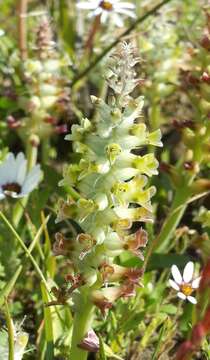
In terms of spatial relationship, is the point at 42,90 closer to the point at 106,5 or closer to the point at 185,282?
the point at 106,5

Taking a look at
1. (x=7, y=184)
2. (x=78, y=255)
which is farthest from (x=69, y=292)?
(x=7, y=184)

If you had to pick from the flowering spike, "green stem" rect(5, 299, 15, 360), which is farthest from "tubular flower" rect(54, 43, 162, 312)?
"green stem" rect(5, 299, 15, 360)

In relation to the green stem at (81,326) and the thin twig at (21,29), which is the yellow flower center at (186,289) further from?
the thin twig at (21,29)

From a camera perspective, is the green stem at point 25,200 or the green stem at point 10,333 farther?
the green stem at point 25,200

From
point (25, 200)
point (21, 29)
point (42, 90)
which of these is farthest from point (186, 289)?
point (21, 29)

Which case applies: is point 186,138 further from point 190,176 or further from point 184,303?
point 184,303

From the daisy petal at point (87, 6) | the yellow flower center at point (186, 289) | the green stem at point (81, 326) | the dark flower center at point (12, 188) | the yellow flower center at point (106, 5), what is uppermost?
the daisy petal at point (87, 6)

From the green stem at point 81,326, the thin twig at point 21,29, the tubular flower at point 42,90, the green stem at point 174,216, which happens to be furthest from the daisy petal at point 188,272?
the thin twig at point 21,29
